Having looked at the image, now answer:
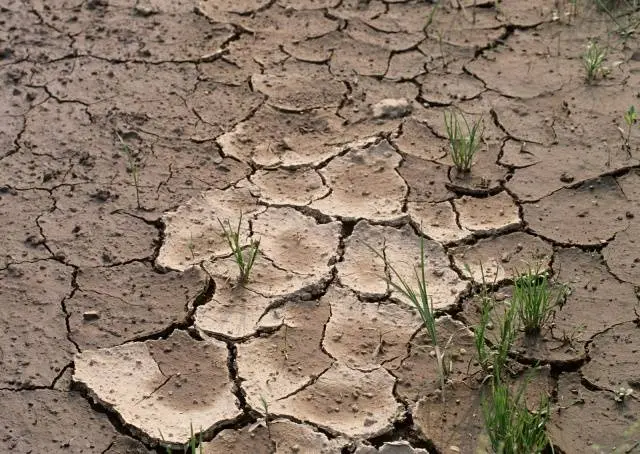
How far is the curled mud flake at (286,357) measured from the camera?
117 inches

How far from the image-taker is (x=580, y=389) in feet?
9.69

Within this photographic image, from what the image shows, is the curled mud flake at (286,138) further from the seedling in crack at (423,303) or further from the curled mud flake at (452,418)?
the curled mud flake at (452,418)

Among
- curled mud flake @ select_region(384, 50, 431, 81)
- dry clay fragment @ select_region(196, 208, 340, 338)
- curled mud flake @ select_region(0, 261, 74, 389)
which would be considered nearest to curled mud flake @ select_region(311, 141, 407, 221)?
dry clay fragment @ select_region(196, 208, 340, 338)

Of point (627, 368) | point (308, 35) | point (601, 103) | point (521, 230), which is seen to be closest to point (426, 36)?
point (308, 35)

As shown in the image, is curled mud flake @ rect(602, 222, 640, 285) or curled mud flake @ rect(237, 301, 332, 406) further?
curled mud flake @ rect(602, 222, 640, 285)

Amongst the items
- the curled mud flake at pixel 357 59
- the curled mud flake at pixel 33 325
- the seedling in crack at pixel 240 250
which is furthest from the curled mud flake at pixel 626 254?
the curled mud flake at pixel 33 325

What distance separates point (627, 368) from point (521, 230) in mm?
698

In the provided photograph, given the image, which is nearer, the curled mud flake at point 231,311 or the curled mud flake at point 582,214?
the curled mud flake at point 231,311

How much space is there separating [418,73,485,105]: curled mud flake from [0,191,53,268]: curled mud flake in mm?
1640

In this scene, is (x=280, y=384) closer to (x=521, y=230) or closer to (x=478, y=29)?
(x=521, y=230)

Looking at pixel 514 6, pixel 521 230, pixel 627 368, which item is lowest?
pixel 627 368

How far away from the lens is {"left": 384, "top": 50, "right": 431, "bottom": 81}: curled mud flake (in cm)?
425

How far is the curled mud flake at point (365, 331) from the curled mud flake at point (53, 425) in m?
0.71

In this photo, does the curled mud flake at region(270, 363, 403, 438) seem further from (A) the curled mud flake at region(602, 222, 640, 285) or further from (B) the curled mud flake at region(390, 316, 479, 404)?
(A) the curled mud flake at region(602, 222, 640, 285)
